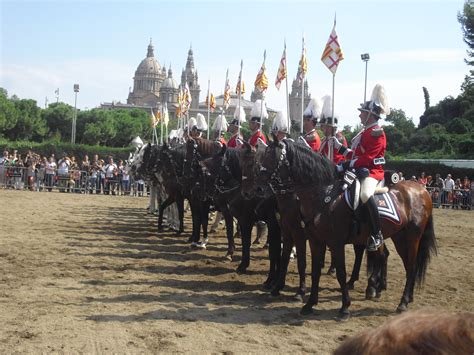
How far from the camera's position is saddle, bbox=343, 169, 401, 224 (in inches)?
284

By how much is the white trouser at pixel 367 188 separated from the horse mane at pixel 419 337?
5.91 metres

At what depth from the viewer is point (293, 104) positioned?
105500mm

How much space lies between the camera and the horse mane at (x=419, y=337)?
1346 millimetres

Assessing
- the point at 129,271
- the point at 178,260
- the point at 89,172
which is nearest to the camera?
the point at 129,271

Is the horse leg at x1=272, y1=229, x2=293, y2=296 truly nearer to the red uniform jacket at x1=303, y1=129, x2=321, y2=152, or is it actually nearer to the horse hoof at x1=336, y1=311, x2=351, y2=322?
the horse hoof at x1=336, y1=311, x2=351, y2=322

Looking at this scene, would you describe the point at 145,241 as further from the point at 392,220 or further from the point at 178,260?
the point at 392,220

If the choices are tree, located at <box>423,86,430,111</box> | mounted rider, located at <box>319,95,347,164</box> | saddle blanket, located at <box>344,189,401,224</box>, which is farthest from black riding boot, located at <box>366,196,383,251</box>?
tree, located at <box>423,86,430,111</box>

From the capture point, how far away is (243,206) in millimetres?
9938

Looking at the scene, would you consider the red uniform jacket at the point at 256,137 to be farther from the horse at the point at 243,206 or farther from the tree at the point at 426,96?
the tree at the point at 426,96

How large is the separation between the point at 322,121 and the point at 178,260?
3969 mm

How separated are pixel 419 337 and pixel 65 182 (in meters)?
31.4

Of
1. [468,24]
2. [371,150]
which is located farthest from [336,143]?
[468,24]

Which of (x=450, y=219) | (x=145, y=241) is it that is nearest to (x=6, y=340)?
(x=145, y=241)

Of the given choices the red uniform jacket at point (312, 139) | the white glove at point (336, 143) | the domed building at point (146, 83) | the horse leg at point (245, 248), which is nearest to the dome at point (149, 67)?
the domed building at point (146, 83)
